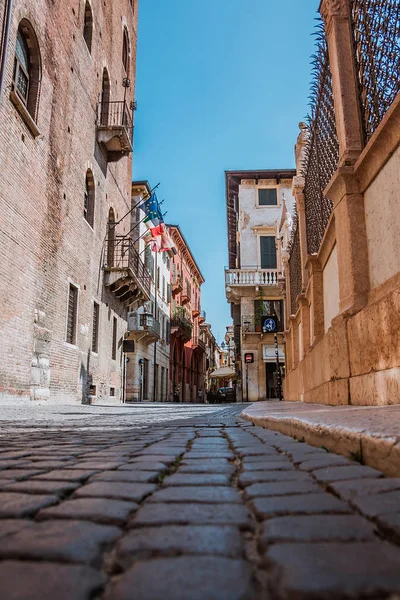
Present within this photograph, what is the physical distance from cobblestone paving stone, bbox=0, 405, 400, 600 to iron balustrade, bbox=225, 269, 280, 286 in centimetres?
2960

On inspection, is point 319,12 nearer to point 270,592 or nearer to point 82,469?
point 82,469

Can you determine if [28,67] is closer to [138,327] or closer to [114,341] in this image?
[114,341]

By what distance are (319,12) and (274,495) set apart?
6.25 metres

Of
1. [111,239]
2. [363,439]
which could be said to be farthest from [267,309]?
[363,439]

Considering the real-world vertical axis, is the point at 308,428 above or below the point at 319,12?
below

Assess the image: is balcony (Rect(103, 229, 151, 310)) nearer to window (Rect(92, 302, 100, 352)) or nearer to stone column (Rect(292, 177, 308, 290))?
window (Rect(92, 302, 100, 352))

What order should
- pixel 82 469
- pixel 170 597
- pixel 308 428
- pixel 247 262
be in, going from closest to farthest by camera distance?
pixel 170 597 → pixel 82 469 → pixel 308 428 → pixel 247 262

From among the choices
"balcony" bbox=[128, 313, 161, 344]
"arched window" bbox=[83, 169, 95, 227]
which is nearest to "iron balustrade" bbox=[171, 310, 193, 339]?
"balcony" bbox=[128, 313, 161, 344]

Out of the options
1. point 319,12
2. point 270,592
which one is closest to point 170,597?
point 270,592

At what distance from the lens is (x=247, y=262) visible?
3403cm

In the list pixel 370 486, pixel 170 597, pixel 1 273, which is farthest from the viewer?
pixel 1 273

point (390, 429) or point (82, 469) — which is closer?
point (390, 429)

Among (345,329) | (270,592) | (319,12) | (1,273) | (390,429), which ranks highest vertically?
(319,12)

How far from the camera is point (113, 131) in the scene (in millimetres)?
18078
